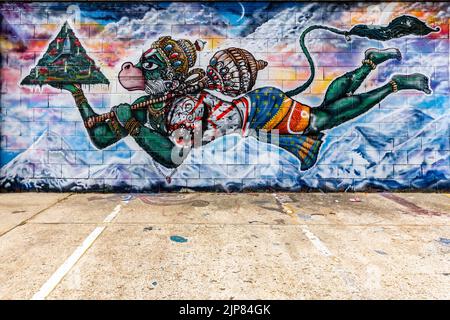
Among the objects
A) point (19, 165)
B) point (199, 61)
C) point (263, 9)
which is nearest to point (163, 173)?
point (199, 61)

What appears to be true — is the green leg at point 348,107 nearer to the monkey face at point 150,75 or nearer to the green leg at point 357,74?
the green leg at point 357,74

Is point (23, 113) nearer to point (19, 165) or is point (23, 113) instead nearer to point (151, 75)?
point (19, 165)

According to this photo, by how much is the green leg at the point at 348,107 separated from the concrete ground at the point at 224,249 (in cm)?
189

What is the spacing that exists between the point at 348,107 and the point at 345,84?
51 centimetres

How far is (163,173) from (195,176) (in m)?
0.70

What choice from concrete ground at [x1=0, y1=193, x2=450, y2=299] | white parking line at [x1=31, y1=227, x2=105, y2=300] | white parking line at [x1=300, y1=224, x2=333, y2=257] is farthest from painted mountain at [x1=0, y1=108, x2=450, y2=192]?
white parking line at [x1=31, y1=227, x2=105, y2=300]

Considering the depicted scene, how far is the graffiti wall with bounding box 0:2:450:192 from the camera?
21.5ft

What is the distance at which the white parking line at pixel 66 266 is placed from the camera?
2.61 metres

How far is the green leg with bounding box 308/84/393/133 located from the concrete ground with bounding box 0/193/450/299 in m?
1.89

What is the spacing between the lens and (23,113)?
6.58 metres

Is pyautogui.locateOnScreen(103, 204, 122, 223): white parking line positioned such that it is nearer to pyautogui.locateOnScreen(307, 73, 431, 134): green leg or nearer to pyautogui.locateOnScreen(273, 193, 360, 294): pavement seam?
pyautogui.locateOnScreen(273, 193, 360, 294): pavement seam

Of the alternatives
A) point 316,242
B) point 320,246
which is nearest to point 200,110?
point 316,242

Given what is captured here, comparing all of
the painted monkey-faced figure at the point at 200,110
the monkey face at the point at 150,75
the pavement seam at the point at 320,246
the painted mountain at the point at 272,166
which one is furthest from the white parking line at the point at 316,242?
the monkey face at the point at 150,75

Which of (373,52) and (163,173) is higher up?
(373,52)
